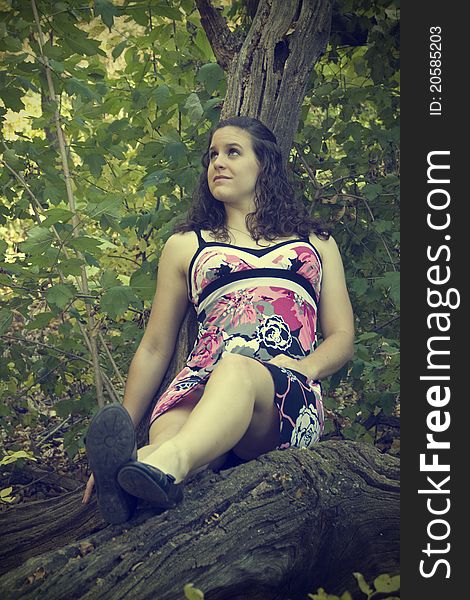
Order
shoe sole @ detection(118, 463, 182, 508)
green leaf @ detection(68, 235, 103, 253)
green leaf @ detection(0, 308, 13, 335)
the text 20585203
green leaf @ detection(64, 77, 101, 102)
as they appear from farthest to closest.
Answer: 1. green leaf @ detection(64, 77, 101, 102)
2. green leaf @ detection(0, 308, 13, 335)
3. green leaf @ detection(68, 235, 103, 253)
4. the text 20585203
5. shoe sole @ detection(118, 463, 182, 508)

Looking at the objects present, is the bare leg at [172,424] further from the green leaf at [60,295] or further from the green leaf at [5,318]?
the green leaf at [5,318]

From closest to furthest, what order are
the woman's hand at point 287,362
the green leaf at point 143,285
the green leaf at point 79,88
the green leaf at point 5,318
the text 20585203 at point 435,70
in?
1. the text 20585203 at point 435,70
2. the woman's hand at point 287,362
3. the green leaf at point 5,318
4. the green leaf at point 143,285
5. the green leaf at point 79,88

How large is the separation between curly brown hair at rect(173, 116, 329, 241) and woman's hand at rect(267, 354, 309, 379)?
51 cm

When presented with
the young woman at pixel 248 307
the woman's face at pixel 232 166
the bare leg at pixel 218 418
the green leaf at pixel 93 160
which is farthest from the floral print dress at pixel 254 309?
the green leaf at pixel 93 160

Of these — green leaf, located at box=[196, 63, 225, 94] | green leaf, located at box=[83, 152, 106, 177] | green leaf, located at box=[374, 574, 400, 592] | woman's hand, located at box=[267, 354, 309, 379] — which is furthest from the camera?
green leaf, located at box=[83, 152, 106, 177]

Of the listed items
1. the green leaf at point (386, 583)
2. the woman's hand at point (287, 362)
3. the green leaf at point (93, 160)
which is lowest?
the green leaf at point (386, 583)


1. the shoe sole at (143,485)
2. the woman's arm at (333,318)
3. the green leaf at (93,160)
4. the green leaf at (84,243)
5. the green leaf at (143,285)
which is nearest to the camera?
the shoe sole at (143,485)

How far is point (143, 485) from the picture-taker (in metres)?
2.17

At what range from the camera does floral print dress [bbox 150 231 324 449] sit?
288cm

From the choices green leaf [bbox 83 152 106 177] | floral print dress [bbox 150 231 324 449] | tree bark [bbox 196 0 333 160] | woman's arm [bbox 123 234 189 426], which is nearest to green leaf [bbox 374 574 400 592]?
floral print dress [bbox 150 231 324 449]

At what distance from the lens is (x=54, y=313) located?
3.36 metres

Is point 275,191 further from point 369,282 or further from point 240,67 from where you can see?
point 369,282

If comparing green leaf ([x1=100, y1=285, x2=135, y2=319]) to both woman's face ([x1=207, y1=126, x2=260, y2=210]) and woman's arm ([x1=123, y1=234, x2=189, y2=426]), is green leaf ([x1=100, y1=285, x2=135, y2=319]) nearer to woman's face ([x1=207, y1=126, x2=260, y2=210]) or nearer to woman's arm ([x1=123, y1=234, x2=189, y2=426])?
woman's arm ([x1=123, y1=234, x2=189, y2=426])

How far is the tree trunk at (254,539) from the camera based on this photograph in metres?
2.15
